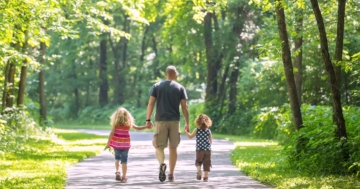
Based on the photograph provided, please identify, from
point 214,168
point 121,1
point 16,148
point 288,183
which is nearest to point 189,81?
point 121,1

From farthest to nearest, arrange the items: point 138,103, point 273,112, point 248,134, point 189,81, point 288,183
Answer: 1. point 138,103
2. point 189,81
3. point 248,134
4. point 273,112
5. point 288,183

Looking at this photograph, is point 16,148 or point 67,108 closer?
point 16,148

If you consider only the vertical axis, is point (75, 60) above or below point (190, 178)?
above

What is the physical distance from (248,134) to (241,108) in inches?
128

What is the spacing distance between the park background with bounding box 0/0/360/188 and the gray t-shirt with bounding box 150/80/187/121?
2020 millimetres

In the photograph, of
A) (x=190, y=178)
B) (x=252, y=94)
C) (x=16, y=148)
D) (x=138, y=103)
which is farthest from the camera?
(x=138, y=103)

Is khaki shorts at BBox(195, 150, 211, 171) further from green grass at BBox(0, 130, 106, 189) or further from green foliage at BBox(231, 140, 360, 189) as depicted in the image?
green grass at BBox(0, 130, 106, 189)

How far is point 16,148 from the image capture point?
21531mm

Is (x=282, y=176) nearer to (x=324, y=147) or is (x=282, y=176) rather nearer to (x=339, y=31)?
(x=324, y=147)

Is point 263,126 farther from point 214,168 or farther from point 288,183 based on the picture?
point 288,183

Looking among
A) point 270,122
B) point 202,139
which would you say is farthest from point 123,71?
point 202,139

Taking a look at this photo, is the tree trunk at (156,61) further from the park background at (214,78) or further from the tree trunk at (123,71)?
the tree trunk at (123,71)

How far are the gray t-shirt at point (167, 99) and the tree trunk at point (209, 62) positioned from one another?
86.3 feet

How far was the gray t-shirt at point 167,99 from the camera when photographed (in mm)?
13859
